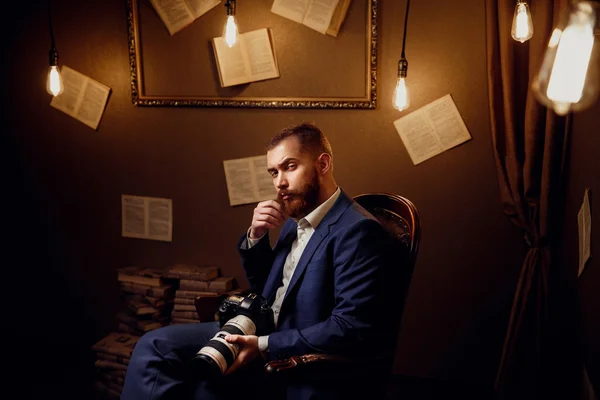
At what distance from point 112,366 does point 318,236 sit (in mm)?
1636

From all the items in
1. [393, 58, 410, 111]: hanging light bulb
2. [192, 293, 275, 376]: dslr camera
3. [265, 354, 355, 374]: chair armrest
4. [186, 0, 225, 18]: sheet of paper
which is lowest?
[265, 354, 355, 374]: chair armrest

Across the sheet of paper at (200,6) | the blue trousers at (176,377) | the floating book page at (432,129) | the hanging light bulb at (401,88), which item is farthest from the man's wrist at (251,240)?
the sheet of paper at (200,6)

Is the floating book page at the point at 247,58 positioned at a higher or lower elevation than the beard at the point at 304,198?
higher

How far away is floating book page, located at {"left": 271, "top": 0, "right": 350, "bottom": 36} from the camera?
2762 millimetres

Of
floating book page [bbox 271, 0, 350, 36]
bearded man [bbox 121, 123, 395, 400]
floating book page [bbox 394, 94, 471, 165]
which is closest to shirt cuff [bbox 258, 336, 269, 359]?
bearded man [bbox 121, 123, 395, 400]

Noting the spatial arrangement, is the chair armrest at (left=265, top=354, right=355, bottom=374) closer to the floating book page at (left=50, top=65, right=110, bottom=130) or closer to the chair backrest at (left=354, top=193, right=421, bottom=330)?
the chair backrest at (left=354, top=193, right=421, bottom=330)

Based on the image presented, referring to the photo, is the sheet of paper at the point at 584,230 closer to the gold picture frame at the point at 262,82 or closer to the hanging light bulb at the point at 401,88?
the hanging light bulb at the point at 401,88

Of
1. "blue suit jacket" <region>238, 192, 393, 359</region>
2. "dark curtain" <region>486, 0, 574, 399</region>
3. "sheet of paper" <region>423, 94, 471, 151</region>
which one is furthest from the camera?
"sheet of paper" <region>423, 94, 471, 151</region>

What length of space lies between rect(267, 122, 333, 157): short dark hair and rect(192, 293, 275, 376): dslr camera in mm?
616

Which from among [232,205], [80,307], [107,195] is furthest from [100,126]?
[80,307]

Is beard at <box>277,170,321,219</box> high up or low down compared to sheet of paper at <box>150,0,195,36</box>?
down

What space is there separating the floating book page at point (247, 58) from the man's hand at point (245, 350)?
1645 mm

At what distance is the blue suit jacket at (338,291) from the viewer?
176cm

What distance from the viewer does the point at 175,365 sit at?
1.92 m
